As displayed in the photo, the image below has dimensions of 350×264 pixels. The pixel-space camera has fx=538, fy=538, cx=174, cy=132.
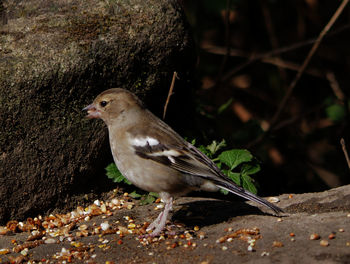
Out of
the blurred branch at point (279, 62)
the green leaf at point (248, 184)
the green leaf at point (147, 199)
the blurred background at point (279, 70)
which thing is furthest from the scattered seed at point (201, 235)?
the blurred branch at point (279, 62)

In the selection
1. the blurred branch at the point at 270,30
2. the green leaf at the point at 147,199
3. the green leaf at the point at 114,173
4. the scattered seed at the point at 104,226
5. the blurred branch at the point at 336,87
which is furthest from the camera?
the blurred branch at the point at 270,30

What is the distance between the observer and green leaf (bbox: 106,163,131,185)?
4848 millimetres

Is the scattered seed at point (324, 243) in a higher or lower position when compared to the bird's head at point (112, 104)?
lower

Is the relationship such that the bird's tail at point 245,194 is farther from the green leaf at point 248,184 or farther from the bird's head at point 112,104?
the bird's head at point 112,104

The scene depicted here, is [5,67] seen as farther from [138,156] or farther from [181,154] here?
[181,154]

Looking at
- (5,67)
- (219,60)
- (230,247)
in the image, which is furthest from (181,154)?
(219,60)

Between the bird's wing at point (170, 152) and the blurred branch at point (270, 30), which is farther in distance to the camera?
the blurred branch at point (270, 30)

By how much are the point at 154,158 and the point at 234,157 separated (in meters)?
0.93

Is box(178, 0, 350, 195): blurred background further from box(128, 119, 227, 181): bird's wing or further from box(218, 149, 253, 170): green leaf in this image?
box(128, 119, 227, 181): bird's wing

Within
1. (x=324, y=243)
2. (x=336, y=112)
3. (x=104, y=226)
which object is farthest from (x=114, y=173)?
(x=336, y=112)

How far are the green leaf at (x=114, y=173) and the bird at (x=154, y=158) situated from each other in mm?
359

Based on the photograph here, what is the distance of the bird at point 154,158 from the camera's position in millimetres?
4410

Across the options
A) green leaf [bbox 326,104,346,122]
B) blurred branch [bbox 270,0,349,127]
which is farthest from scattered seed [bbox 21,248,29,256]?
green leaf [bbox 326,104,346,122]

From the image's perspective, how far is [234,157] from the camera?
5023mm
